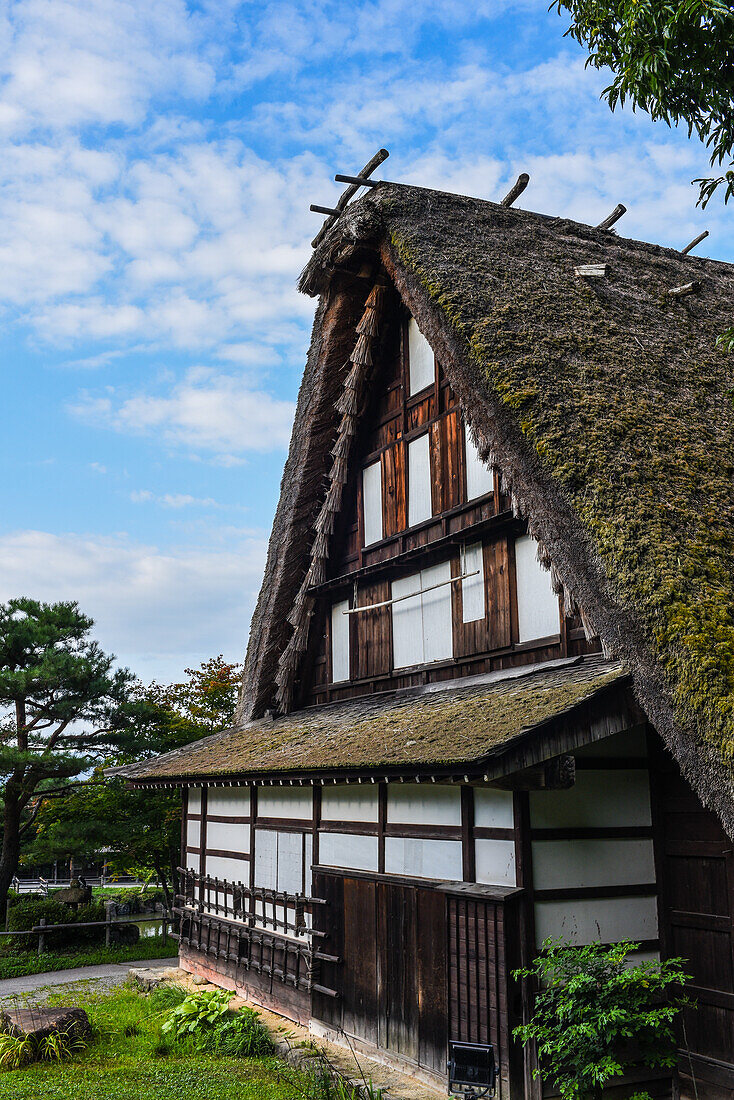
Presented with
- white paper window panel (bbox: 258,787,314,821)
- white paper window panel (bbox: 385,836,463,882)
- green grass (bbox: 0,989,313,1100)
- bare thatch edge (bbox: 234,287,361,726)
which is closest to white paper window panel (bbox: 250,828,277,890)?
white paper window panel (bbox: 258,787,314,821)

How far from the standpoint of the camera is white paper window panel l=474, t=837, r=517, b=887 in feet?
21.4

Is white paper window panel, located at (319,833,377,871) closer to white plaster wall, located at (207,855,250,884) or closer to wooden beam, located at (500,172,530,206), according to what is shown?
white plaster wall, located at (207,855,250,884)

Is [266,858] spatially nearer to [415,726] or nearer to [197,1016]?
[197,1016]

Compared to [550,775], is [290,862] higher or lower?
lower

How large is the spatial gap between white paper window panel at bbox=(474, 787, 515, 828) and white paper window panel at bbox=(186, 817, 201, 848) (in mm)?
7700

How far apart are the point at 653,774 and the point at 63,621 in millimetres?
17070

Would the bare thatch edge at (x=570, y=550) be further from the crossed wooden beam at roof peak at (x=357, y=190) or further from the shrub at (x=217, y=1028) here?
the shrub at (x=217, y=1028)

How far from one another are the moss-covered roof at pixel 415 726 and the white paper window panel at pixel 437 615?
43cm

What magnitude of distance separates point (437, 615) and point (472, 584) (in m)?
0.82

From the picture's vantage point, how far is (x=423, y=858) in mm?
7617

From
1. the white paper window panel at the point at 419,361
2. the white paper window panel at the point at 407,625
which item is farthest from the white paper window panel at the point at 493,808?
the white paper window panel at the point at 419,361

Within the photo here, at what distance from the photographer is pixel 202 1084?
7.11 metres

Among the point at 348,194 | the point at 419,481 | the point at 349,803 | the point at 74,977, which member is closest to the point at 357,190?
the point at 348,194

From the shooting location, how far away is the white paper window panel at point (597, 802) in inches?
257
